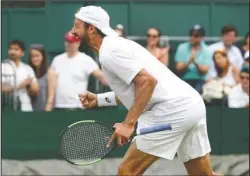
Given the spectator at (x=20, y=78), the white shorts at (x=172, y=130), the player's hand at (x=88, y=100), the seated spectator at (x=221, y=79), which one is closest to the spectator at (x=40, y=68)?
the spectator at (x=20, y=78)

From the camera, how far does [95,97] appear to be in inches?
301

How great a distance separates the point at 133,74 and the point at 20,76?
4309mm

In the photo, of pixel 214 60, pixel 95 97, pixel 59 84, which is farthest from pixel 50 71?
pixel 95 97

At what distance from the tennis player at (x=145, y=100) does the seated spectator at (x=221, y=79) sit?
12.4ft

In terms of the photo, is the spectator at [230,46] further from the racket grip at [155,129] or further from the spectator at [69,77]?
the racket grip at [155,129]

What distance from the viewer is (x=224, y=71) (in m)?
11.3

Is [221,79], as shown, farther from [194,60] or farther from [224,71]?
[194,60]

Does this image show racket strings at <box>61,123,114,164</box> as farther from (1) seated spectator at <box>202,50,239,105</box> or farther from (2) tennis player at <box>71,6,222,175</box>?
(1) seated spectator at <box>202,50,239,105</box>

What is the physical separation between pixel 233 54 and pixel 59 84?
7.65 feet

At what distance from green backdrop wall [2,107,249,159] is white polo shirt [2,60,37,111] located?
145 millimetres

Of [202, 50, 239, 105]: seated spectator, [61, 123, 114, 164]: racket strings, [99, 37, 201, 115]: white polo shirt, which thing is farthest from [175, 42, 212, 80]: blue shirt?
[61, 123, 114, 164]: racket strings

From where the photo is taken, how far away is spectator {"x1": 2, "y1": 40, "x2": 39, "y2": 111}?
428 inches

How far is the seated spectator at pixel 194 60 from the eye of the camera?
11.2 meters

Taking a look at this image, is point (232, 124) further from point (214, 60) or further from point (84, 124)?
point (84, 124)
